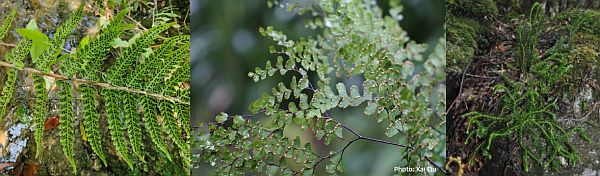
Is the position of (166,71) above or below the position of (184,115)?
above

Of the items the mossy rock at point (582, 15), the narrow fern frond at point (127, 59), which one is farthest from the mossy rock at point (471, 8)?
the narrow fern frond at point (127, 59)

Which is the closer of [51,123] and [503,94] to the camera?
[51,123]

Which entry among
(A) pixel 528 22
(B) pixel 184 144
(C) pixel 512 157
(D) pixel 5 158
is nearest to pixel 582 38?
(A) pixel 528 22

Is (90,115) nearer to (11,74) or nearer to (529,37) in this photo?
(11,74)

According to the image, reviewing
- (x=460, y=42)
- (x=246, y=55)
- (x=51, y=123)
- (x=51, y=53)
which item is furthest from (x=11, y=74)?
(x=460, y=42)

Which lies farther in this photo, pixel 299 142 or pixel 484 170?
pixel 484 170

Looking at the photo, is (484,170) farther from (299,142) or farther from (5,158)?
(5,158)

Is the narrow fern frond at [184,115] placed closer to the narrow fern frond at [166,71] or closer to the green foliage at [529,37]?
the narrow fern frond at [166,71]

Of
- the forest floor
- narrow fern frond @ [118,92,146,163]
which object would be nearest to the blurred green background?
the forest floor
